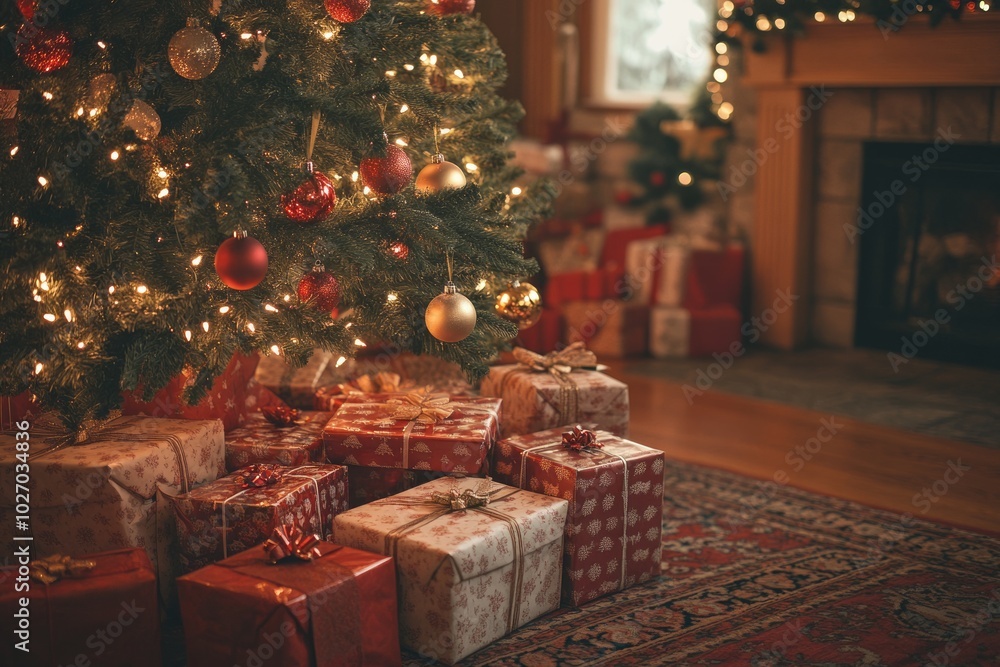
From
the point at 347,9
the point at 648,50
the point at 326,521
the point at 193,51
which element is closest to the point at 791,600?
the point at 326,521

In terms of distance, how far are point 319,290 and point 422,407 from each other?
440 millimetres

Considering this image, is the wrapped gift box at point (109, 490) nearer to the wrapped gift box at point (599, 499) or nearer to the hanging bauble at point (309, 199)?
the hanging bauble at point (309, 199)

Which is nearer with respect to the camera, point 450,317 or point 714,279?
point 450,317

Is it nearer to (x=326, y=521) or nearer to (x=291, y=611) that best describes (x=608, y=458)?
(x=326, y=521)

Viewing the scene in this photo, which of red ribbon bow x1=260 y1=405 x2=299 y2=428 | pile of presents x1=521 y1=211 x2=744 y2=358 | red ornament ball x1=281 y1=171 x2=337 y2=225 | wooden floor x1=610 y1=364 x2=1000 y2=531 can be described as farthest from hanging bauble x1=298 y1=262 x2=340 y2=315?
pile of presents x1=521 y1=211 x2=744 y2=358

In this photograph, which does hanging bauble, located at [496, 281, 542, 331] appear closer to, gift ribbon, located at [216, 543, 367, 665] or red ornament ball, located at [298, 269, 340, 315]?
red ornament ball, located at [298, 269, 340, 315]

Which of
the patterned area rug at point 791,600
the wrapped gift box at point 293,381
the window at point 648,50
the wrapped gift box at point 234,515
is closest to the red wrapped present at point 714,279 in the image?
the window at point 648,50

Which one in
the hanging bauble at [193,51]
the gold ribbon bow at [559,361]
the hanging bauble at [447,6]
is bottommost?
the gold ribbon bow at [559,361]

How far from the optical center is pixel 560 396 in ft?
8.86

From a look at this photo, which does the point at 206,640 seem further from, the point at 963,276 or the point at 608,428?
the point at 963,276

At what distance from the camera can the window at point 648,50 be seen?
5.61 metres

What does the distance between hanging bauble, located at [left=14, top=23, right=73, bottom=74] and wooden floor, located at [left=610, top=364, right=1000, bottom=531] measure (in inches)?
87.6

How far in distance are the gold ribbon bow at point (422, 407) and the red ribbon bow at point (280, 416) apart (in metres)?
0.25

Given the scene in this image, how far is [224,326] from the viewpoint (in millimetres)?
2250
